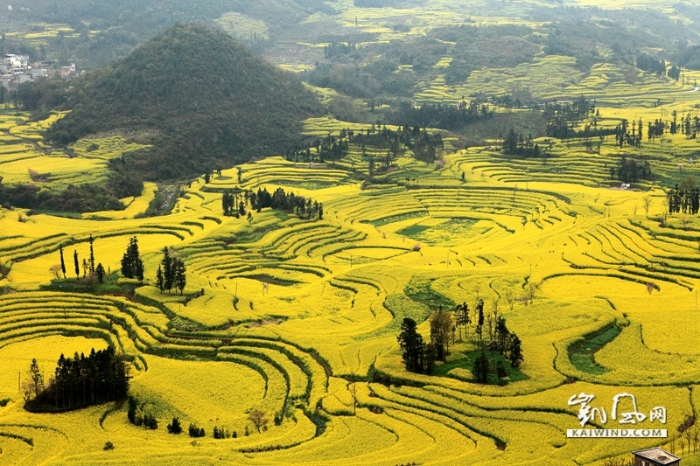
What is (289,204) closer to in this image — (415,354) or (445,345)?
(445,345)

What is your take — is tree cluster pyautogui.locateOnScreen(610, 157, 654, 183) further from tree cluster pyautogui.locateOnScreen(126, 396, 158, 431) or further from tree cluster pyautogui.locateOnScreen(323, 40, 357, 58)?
tree cluster pyautogui.locateOnScreen(323, 40, 357, 58)

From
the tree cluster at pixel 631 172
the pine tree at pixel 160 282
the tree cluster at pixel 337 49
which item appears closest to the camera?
the pine tree at pixel 160 282

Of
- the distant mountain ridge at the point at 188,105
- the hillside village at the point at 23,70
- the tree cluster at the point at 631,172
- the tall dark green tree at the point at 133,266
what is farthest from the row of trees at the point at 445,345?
the hillside village at the point at 23,70

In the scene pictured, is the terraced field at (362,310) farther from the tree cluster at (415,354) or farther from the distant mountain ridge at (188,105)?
the distant mountain ridge at (188,105)

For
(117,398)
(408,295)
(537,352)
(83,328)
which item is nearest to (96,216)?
(83,328)

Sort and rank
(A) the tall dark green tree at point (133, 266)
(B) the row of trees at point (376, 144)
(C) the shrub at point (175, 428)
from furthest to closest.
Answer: (B) the row of trees at point (376, 144), (A) the tall dark green tree at point (133, 266), (C) the shrub at point (175, 428)

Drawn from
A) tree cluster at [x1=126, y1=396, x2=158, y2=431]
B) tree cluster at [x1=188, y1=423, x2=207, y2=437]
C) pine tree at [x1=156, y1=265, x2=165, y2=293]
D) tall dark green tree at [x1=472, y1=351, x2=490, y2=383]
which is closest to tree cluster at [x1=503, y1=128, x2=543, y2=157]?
pine tree at [x1=156, y1=265, x2=165, y2=293]
